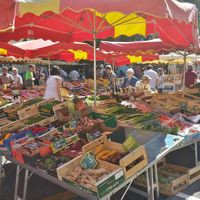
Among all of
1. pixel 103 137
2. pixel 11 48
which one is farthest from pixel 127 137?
pixel 11 48

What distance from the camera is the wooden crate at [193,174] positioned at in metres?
4.69

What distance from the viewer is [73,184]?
3.04 m

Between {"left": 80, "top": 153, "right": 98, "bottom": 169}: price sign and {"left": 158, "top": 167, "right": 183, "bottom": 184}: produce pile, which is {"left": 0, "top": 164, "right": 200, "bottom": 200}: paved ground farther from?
{"left": 80, "top": 153, "right": 98, "bottom": 169}: price sign

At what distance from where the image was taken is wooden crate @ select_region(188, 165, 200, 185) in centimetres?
469

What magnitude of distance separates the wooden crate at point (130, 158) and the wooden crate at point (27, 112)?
1829 mm

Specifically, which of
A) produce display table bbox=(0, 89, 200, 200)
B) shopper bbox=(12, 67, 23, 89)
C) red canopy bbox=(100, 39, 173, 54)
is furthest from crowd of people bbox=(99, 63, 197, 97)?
shopper bbox=(12, 67, 23, 89)

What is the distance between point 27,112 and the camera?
17.0 feet

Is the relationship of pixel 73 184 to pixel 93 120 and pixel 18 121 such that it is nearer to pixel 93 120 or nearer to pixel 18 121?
pixel 93 120

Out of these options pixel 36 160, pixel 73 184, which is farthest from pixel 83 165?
pixel 36 160

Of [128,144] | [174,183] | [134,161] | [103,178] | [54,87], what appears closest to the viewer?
[103,178]

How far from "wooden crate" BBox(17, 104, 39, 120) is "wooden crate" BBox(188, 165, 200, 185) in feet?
7.98

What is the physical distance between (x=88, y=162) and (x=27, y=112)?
7.16 feet

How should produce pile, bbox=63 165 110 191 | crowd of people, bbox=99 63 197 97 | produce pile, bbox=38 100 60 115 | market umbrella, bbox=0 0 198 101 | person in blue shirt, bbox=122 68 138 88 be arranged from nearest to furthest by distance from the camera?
produce pile, bbox=63 165 110 191 < market umbrella, bbox=0 0 198 101 < produce pile, bbox=38 100 60 115 < crowd of people, bbox=99 63 197 97 < person in blue shirt, bbox=122 68 138 88

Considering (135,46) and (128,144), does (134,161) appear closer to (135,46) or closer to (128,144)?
(128,144)
